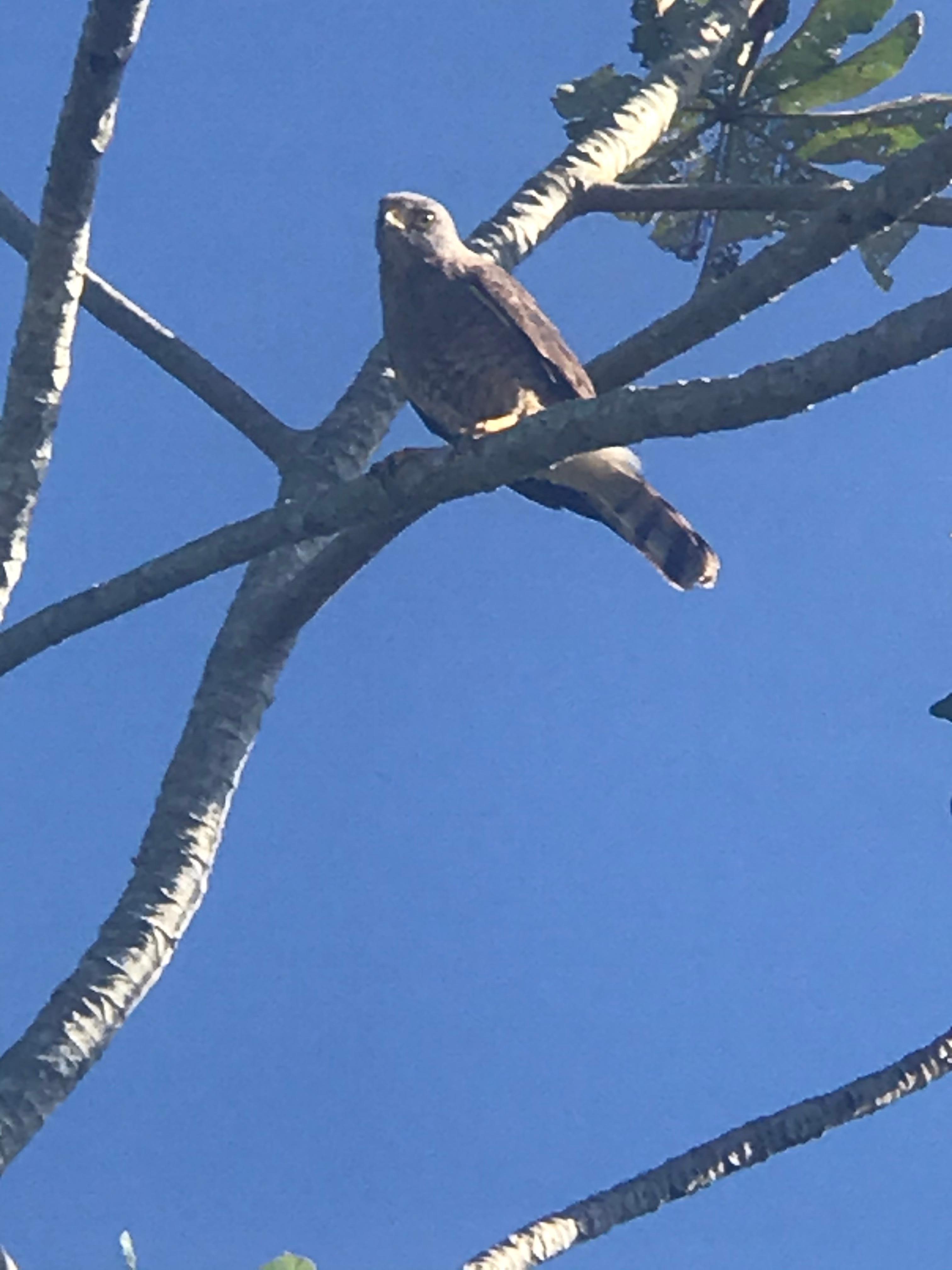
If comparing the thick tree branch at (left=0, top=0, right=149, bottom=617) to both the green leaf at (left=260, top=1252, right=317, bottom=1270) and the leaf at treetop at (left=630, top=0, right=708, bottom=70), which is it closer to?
the green leaf at (left=260, top=1252, right=317, bottom=1270)

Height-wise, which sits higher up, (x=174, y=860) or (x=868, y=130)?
(x=868, y=130)

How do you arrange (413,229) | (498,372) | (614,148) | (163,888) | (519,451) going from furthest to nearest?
1. (413,229)
2. (614,148)
3. (498,372)
4. (163,888)
5. (519,451)

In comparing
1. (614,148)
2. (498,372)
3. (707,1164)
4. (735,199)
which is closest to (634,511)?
(498,372)

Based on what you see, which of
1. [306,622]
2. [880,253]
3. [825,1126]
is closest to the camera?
[825,1126]

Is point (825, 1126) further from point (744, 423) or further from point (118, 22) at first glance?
point (118, 22)

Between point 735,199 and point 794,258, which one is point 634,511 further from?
point 794,258

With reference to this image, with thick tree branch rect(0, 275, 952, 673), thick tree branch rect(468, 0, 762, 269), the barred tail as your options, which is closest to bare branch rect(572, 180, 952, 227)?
thick tree branch rect(468, 0, 762, 269)

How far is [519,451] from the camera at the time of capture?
316cm

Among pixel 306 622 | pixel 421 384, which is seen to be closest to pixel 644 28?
pixel 421 384

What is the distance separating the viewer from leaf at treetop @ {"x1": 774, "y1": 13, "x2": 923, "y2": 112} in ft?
16.8

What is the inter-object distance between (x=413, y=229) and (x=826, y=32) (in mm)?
1396

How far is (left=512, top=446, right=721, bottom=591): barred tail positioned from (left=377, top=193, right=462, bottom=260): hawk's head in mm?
776

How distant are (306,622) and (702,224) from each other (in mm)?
2440

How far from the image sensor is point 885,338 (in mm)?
2826
